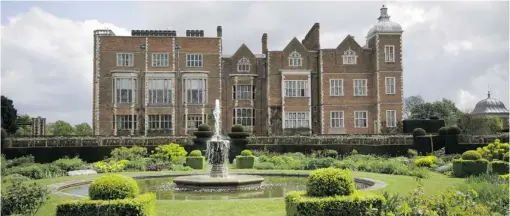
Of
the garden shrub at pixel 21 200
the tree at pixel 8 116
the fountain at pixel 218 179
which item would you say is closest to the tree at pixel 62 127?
the tree at pixel 8 116

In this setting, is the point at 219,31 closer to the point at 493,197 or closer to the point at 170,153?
the point at 170,153

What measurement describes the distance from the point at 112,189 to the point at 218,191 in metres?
6.91

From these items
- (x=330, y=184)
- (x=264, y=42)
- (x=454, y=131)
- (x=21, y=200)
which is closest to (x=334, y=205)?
(x=330, y=184)

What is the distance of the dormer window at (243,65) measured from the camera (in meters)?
46.2

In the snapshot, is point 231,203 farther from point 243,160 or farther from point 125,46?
point 125,46

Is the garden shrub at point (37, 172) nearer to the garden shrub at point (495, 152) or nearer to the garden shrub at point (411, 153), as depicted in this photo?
the garden shrub at point (495, 152)

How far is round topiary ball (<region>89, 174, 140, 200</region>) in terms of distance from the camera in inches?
385

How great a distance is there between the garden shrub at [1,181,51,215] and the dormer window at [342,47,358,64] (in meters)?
36.4

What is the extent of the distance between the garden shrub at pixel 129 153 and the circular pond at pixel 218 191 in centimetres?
906

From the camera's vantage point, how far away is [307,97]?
4538cm

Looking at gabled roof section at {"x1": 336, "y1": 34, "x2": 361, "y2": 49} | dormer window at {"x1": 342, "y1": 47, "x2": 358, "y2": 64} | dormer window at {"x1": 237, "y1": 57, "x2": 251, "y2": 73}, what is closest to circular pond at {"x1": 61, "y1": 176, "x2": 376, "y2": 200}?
dormer window at {"x1": 237, "y1": 57, "x2": 251, "y2": 73}

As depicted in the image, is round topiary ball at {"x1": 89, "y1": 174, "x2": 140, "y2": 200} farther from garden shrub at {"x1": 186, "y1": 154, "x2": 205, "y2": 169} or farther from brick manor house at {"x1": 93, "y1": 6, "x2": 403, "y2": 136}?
A: brick manor house at {"x1": 93, "y1": 6, "x2": 403, "y2": 136}

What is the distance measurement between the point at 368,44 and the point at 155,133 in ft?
67.1

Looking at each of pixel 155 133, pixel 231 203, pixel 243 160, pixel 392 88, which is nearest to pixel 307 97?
pixel 392 88
